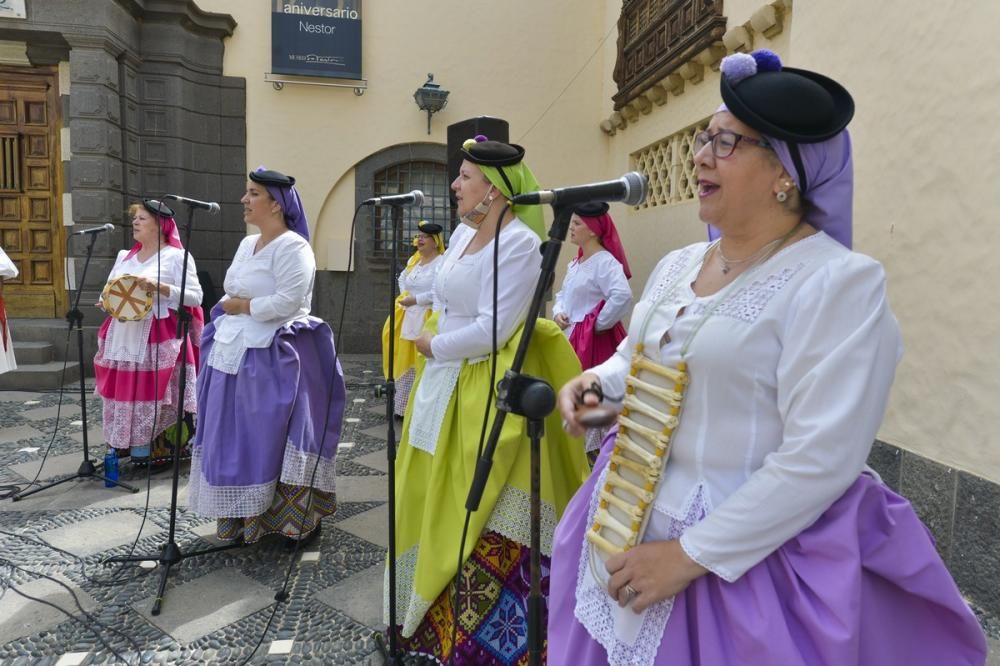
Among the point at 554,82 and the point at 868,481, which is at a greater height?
the point at 554,82

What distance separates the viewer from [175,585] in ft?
10.2

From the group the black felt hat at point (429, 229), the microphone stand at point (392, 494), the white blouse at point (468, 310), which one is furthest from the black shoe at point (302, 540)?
the black felt hat at point (429, 229)

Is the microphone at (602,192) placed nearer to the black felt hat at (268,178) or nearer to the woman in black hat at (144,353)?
the black felt hat at (268,178)

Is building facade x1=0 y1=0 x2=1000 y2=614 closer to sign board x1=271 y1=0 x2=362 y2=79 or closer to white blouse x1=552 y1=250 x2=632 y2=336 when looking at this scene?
sign board x1=271 y1=0 x2=362 y2=79

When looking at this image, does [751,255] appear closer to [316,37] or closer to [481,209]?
[481,209]

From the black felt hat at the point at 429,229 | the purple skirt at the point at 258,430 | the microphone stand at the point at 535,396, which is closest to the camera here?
the microphone stand at the point at 535,396

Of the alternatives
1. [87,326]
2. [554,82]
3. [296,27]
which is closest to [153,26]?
[296,27]

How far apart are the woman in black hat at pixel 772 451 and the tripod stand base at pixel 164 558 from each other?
2282 mm

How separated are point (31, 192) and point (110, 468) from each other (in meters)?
5.79

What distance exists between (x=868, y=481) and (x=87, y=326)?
8882 millimetres

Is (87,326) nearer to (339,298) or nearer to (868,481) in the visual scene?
(339,298)

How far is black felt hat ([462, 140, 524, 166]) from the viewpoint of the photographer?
2.42 metres

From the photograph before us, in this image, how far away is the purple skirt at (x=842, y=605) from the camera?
1.12 metres

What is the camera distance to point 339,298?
983 centimetres
